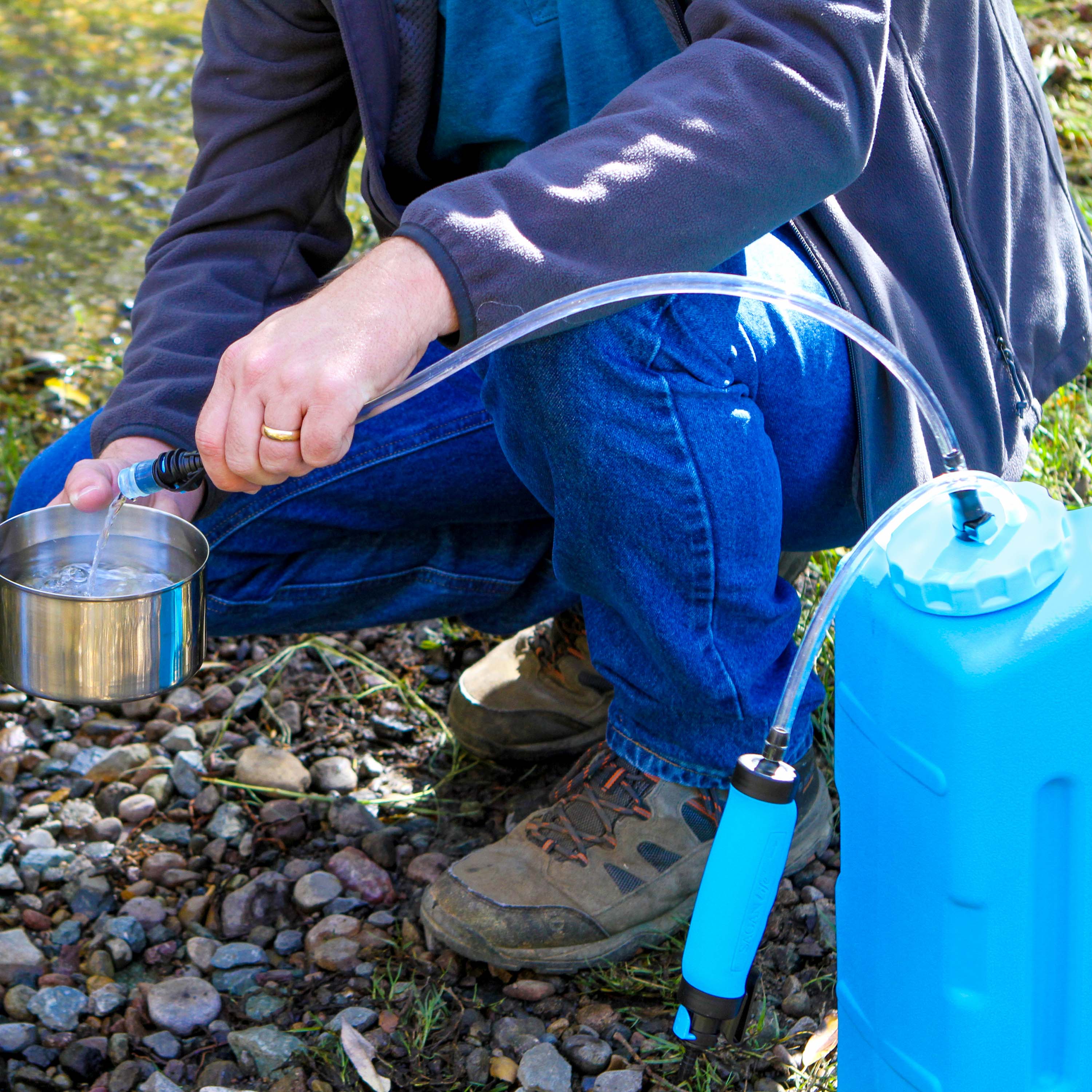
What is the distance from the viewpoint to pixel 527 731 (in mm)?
2061

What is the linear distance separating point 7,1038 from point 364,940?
1.46 ft

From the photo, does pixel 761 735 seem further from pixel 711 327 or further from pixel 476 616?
pixel 476 616

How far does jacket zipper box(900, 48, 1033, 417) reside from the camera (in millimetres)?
1580

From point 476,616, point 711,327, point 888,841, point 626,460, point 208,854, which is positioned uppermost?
point 711,327

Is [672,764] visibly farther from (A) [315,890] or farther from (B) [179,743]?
(B) [179,743]

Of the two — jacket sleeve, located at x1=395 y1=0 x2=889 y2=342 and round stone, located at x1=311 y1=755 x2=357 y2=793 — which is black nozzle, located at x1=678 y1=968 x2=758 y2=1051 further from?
round stone, located at x1=311 y1=755 x2=357 y2=793

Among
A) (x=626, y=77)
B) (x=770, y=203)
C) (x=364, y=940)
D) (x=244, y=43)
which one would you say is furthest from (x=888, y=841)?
(x=244, y=43)

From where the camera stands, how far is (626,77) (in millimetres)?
1721

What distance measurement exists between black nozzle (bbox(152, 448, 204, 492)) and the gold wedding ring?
186 mm

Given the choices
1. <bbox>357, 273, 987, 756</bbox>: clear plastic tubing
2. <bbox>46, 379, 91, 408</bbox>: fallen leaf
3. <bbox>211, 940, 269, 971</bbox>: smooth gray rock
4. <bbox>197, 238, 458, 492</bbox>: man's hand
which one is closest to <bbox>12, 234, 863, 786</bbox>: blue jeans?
<bbox>357, 273, 987, 756</bbox>: clear plastic tubing

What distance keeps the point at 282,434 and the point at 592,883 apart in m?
0.74

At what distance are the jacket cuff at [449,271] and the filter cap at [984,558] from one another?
18.6 inches

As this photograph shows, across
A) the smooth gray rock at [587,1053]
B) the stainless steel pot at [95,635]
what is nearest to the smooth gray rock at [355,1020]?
the smooth gray rock at [587,1053]

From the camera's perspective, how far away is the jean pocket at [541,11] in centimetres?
175
